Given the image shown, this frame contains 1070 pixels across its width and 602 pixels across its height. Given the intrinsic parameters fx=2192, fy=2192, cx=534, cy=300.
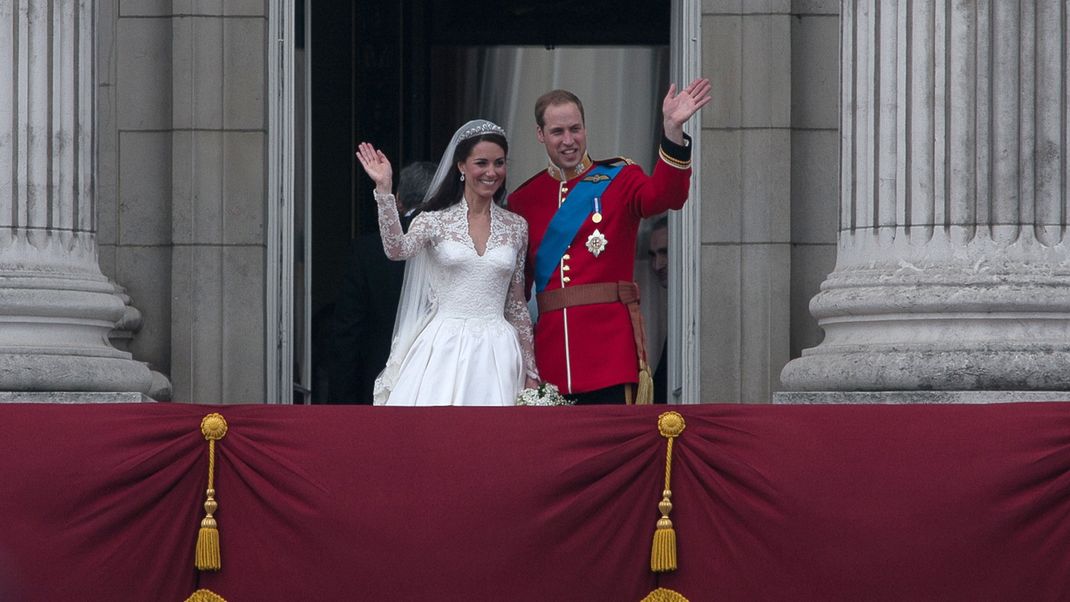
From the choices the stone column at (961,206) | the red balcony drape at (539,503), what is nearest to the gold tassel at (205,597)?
the red balcony drape at (539,503)

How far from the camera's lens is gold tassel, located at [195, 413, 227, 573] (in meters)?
8.20

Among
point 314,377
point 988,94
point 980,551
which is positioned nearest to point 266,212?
point 314,377

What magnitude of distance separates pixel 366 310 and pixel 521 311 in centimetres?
133

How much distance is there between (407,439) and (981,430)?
2121mm

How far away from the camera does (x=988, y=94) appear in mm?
9031

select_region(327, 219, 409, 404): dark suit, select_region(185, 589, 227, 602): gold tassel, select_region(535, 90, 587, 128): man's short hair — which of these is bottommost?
select_region(185, 589, 227, 602): gold tassel

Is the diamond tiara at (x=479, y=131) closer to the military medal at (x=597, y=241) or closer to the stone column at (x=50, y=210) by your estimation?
the military medal at (x=597, y=241)

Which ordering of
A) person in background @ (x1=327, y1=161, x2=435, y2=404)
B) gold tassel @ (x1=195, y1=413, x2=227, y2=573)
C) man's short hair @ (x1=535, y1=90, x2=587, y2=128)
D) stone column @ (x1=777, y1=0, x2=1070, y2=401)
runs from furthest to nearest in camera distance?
person in background @ (x1=327, y1=161, x2=435, y2=404)
man's short hair @ (x1=535, y1=90, x2=587, y2=128)
stone column @ (x1=777, y1=0, x2=1070, y2=401)
gold tassel @ (x1=195, y1=413, x2=227, y2=573)

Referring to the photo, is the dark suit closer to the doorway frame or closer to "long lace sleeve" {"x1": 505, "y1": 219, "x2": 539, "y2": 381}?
the doorway frame

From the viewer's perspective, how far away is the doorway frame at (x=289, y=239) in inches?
451

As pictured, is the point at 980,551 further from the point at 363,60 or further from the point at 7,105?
the point at 363,60

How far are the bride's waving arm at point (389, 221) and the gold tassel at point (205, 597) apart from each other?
1660 mm

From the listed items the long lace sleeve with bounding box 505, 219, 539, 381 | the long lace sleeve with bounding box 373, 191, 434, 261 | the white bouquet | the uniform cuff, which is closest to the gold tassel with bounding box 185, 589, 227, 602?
the white bouquet

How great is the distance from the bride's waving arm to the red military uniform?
0.51 meters
